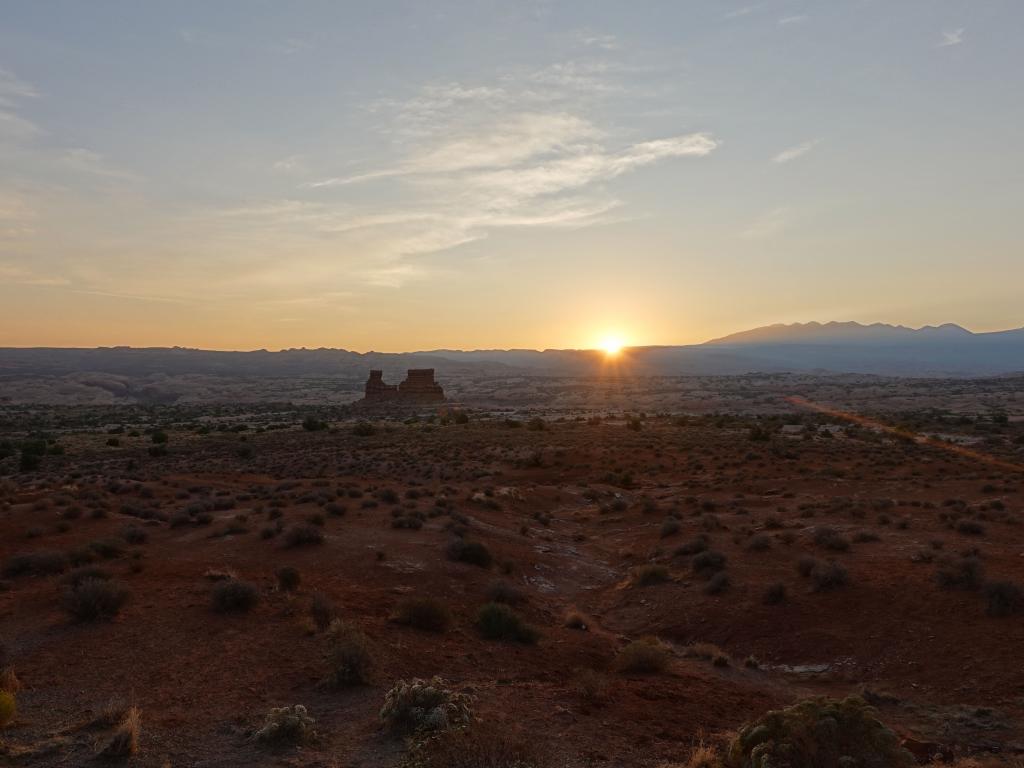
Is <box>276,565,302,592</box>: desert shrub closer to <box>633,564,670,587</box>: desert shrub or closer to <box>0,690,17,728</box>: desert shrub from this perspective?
<box>0,690,17,728</box>: desert shrub

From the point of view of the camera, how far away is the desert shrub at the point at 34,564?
15312 millimetres

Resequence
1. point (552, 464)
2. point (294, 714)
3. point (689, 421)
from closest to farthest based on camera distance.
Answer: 1. point (294, 714)
2. point (552, 464)
3. point (689, 421)

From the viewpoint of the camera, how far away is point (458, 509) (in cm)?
2488

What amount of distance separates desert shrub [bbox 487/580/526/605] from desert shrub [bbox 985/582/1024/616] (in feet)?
31.5

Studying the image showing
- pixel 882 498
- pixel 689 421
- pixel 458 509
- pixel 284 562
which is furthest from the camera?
pixel 689 421

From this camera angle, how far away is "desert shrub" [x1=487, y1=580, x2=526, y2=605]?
15477 mm

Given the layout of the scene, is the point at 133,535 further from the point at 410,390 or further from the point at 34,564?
the point at 410,390

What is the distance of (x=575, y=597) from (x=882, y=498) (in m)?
16.1

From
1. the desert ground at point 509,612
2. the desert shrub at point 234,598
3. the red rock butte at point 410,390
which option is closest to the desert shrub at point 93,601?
the desert ground at point 509,612

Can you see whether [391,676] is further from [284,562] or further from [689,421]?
[689,421]

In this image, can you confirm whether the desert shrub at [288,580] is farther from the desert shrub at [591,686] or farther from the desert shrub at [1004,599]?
the desert shrub at [1004,599]

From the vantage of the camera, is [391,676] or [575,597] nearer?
[391,676]

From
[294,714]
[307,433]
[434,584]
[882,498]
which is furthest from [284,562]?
[307,433]

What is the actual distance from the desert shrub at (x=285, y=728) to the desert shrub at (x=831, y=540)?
15.3 metres
